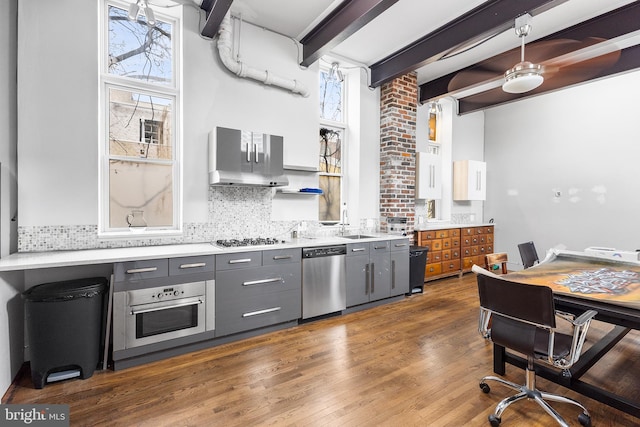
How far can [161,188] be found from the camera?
11.3ft

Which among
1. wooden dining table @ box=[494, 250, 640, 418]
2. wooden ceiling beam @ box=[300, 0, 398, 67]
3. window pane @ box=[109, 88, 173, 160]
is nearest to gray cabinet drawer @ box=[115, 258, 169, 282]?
window pane @ box=[109, 88, 173, 160]

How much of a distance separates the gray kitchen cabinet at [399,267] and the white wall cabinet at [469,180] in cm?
271

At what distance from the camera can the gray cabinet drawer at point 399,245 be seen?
4.39m

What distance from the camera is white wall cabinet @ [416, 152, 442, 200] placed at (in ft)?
18.1

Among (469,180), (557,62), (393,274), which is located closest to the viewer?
(393,274)

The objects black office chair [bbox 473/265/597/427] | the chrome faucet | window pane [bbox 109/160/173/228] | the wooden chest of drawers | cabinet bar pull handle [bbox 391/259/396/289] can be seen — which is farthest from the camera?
the wooden chest of drawers

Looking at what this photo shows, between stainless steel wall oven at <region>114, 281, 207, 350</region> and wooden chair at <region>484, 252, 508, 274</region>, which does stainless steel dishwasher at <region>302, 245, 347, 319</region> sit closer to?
stainless steel wall oven at <region>114, 281, 207, 350</region>

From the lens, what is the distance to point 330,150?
16.2 feet

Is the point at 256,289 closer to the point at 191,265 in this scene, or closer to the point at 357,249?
the point at 191,265

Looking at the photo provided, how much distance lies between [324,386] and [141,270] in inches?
71.0

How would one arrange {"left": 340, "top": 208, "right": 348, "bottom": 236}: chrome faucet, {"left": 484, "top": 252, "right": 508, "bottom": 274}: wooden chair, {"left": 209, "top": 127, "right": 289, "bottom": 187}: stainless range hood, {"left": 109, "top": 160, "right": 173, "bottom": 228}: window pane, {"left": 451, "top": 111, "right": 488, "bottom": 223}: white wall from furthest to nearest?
{"left": 451, "top": 111, "right": 488, "bottom": 223}: white wall → {"left": 340, "top": 208, "right": 348, "bottom": 236}: chrome faucet → {"left": 209, "top": 127, "right": 289, "bottom": 187}: stainless range hood → {"left": 109, "top": 160, "right": 173, "bottom": 228}: window pane → {"left": 484, "top": 252, "right": 508, "bottom": 274}: wooden chair

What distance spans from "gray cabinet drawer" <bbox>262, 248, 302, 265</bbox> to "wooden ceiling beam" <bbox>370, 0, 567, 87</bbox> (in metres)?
3.14

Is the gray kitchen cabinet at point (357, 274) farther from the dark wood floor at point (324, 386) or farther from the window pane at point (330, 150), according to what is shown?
the window pane at point (330, 150)

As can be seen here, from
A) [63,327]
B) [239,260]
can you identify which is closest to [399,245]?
[239,260]
